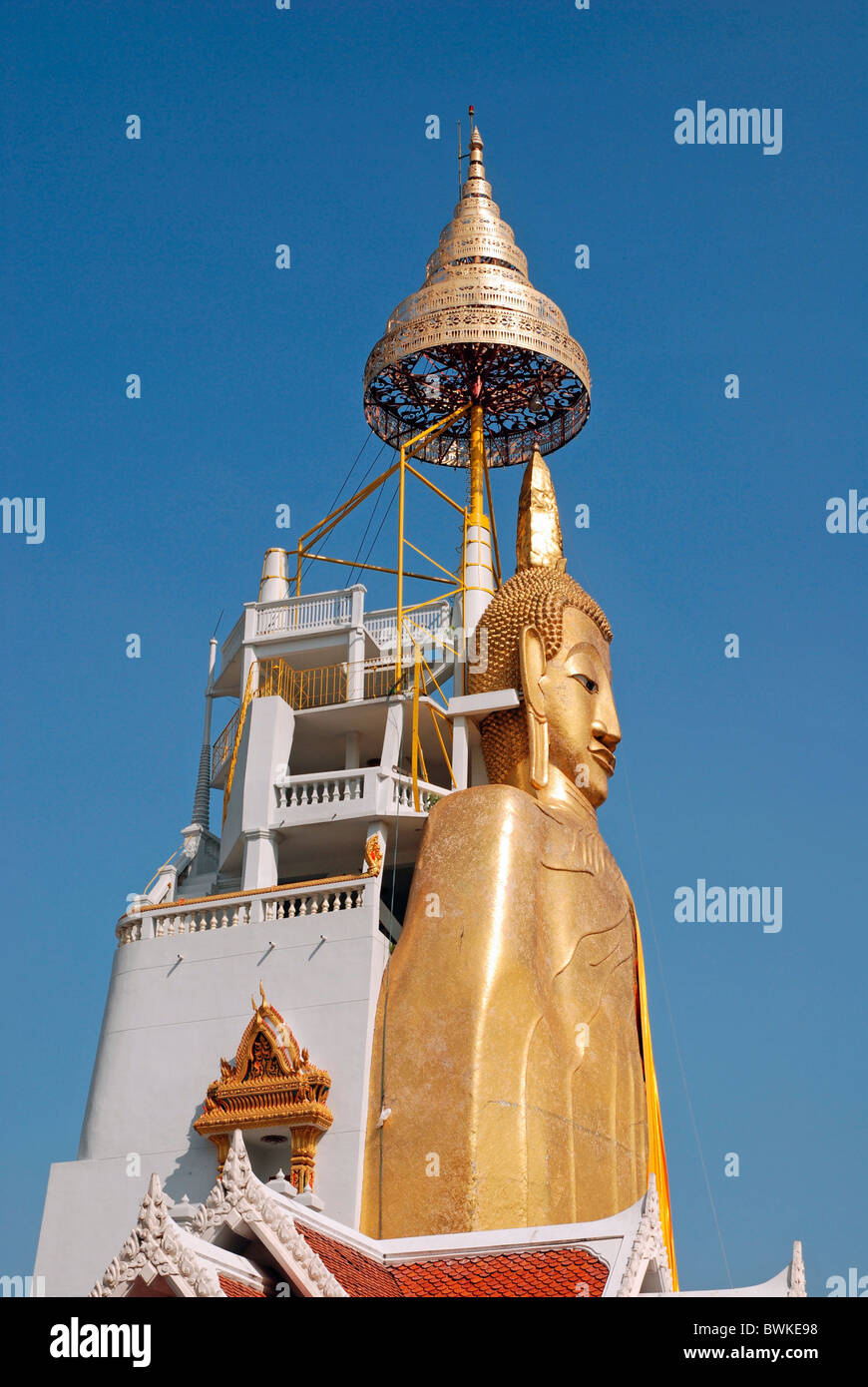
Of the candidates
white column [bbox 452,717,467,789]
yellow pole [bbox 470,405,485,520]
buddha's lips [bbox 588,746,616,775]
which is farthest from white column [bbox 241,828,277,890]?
yellow pole [bbox 470,405,485,520]

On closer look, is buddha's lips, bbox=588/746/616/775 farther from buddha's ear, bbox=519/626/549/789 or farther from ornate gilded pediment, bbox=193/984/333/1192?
ornate gilded pediment, bbox=193/984/333/1192

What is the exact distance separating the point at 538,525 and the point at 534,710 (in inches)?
153

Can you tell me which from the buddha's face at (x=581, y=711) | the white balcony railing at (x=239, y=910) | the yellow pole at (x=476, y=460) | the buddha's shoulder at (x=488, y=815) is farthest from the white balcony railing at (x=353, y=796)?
the yellow pole at (x=476, y=460)

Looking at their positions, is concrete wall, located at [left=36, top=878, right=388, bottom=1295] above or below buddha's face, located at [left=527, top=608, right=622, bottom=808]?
below

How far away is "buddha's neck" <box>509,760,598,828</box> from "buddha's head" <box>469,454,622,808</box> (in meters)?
0.03

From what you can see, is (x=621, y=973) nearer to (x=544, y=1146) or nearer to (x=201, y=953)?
(x=544, y=1146)

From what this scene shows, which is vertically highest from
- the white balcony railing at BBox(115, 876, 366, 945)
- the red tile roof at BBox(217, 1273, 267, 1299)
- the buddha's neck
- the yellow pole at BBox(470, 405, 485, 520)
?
the yellow pole at BBox(470, 405, 485, 520)

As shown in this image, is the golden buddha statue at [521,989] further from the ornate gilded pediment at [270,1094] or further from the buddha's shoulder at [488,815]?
the ornate gilded pediment at [270,1094]

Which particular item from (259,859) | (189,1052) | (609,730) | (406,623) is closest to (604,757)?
(609,730)

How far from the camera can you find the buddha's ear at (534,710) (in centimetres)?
2697

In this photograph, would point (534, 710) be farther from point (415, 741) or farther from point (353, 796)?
point (353, 796)

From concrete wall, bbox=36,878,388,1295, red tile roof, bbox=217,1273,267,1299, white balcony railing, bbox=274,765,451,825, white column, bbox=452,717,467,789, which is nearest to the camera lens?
red tile roof, bbox=217,1273,267,1299

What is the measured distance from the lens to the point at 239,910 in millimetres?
27125

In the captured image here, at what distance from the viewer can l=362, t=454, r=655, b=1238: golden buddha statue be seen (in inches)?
903
